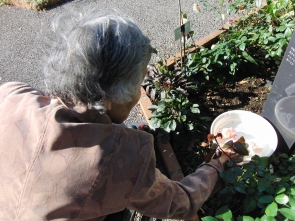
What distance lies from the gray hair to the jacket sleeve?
0.93ft

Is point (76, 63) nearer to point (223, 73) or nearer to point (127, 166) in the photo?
point (127, 166)

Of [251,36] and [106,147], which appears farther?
[251,36]

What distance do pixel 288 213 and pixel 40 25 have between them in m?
3.13

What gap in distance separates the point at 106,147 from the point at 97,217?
0.37 m

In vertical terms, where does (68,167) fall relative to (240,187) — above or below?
above

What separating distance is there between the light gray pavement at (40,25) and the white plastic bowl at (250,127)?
1.30 metres

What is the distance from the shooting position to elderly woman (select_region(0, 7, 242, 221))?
1.04 meters

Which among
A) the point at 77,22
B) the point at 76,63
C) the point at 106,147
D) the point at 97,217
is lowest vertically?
the point at 97,217

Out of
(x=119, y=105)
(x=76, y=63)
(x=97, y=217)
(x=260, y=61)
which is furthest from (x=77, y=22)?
(x=260, y=61)

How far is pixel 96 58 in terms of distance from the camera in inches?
39.6

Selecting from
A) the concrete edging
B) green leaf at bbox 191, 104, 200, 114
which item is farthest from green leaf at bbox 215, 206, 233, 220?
the concrete edging

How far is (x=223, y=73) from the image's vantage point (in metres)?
2.80

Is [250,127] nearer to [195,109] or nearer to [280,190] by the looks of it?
[195,109]

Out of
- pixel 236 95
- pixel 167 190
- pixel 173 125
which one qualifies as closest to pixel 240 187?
pixel 167 190
